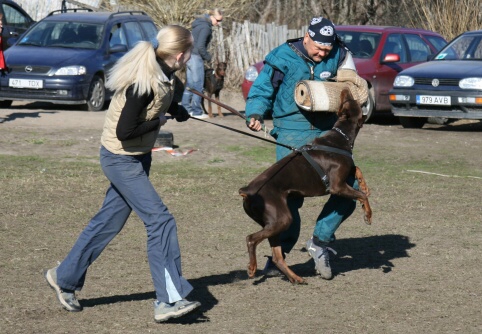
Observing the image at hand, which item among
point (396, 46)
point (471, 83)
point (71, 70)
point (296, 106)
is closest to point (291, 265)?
point (296, 106)

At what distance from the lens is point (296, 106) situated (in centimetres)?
677

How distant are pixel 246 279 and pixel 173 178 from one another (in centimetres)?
433

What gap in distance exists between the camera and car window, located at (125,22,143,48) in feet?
61.9

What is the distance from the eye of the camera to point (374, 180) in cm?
1130

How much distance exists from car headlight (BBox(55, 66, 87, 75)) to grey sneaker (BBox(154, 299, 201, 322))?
1170 cm

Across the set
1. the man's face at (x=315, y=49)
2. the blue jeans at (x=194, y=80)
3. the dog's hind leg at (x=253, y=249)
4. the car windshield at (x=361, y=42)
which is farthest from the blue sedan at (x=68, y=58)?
the dog's hind leg at (x=253, y=249)

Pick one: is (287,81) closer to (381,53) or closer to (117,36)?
(381,53)

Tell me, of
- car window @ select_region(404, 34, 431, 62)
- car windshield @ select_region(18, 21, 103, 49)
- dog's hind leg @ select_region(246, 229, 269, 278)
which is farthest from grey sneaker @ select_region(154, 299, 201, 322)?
car window @ select_region(404, 34, 431, 62)

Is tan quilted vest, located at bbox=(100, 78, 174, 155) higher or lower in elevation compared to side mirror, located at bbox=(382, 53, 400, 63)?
higher

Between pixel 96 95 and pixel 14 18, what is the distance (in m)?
5.77

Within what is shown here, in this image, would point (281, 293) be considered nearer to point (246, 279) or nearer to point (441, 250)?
point (246, 279)

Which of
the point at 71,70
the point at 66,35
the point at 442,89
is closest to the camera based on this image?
the point at 442,89

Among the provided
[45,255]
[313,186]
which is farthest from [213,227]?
[313,186]

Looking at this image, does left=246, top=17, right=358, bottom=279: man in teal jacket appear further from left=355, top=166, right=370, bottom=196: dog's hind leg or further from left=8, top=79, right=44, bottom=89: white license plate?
left=8, top=79, right=44, bottom=89: white license plate
